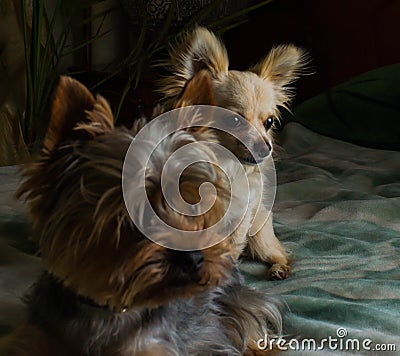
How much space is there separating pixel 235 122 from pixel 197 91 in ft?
1.80

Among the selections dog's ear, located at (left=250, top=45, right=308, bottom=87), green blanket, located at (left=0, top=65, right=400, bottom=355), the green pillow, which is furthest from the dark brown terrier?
the green pillow

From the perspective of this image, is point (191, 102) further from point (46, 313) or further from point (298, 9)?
point (298, 9)

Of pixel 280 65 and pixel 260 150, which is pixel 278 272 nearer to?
pixel 260 150

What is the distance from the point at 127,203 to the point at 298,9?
2.52m

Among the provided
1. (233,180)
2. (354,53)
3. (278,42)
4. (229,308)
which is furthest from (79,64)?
(229,308)

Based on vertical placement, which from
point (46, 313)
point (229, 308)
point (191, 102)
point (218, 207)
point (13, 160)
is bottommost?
point (13, 160)

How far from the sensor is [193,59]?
6.04 feet

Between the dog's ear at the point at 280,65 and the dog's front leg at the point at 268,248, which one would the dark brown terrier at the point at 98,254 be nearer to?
the dog's front leg at the point at 268,248

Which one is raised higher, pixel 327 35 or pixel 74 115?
pixel 74 115

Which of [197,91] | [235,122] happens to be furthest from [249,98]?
[197,91]

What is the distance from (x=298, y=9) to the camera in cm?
337

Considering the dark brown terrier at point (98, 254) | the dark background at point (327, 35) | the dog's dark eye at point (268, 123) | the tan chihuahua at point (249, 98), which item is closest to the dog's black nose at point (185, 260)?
the dark brown terrier at point (98, 254)

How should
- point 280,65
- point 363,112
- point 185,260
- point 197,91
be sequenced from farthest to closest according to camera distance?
point 363,112 < point 280,65 < point 197,91 < point 185,260

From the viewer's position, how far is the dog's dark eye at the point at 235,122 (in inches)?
68.9
